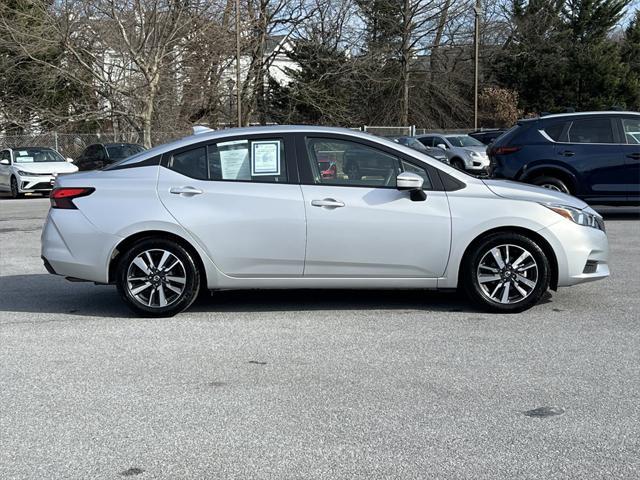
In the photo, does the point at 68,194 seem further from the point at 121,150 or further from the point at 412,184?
the point at 121,150

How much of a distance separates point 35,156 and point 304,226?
20.1 metres

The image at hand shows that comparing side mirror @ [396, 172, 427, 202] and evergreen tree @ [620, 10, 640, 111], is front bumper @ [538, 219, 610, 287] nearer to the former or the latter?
side mirror @ [396, 172, 427, 202]

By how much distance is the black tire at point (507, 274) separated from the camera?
669cm

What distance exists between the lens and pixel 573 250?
22.1 feet

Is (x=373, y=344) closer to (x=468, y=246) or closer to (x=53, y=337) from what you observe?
(x=468, y=246)

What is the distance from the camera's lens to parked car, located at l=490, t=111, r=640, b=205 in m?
12.9

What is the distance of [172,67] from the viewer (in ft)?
114

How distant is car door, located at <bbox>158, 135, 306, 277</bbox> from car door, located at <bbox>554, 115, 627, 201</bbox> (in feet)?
25.1

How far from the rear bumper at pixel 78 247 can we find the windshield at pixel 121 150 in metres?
20.1

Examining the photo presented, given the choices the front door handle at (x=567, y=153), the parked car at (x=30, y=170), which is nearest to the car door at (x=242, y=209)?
the front door handle at (x=567, y=153)

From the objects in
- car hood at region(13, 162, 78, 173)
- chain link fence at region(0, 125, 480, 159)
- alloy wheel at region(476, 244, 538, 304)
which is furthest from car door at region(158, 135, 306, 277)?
chain link fence at region(0, 125, 480, 159)

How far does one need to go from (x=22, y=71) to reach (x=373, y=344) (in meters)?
32.1

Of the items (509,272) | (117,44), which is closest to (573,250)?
A: (509,272)

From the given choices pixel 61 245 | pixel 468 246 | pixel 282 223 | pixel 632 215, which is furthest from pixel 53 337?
pixel 632 215
